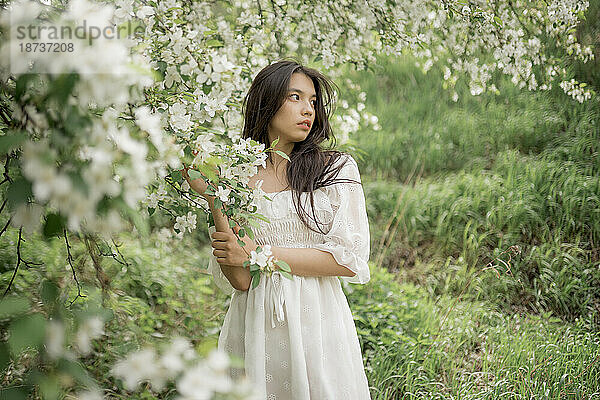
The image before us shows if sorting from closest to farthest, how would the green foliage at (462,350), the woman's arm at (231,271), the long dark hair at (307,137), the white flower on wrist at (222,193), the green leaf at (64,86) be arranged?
the green leaf at (64,86)
the white flower on wrist at (222,193)
the woman's arm at (231,271)
the long dark hair at (307,137)
the green foliage at (462,350)

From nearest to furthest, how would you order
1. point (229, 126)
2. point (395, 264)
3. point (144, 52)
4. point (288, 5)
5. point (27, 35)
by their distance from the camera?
point (27, 35) → point (144, 52) → point (229, 126) → point (288, 5) → point (395, 264)

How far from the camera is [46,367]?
0.92 meters

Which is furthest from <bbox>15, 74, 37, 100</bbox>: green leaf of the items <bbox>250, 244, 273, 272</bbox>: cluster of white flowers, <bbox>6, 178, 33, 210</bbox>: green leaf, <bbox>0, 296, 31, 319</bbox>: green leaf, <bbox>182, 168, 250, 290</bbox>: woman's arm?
<bbox>182, 168, 250, 290</bbox>: woman's arm

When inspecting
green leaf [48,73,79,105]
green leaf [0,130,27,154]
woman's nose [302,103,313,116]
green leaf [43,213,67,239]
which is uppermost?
woman's nose [302,103,313,116]

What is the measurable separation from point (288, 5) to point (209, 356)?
2428 mm

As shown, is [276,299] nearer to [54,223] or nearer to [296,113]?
[296,113]

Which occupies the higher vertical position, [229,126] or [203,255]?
[229,126]

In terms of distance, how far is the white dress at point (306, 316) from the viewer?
176 centimetres

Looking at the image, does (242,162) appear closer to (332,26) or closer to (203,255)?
(332,26)

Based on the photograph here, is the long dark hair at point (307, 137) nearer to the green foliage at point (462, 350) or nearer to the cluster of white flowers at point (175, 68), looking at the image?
the cluster of white flowers at point (175, 68)

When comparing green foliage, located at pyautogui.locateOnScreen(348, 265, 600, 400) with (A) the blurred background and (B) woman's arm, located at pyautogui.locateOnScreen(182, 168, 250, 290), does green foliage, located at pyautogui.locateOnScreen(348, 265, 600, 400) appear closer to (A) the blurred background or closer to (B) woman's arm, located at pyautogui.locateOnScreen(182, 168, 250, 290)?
(A) the blurred background

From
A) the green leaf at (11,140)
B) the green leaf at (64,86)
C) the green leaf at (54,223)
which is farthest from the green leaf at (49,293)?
the green leaf at (64,86)

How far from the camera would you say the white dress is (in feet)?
5.76

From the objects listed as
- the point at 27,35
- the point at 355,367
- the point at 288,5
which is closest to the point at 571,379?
the point at 355,367
